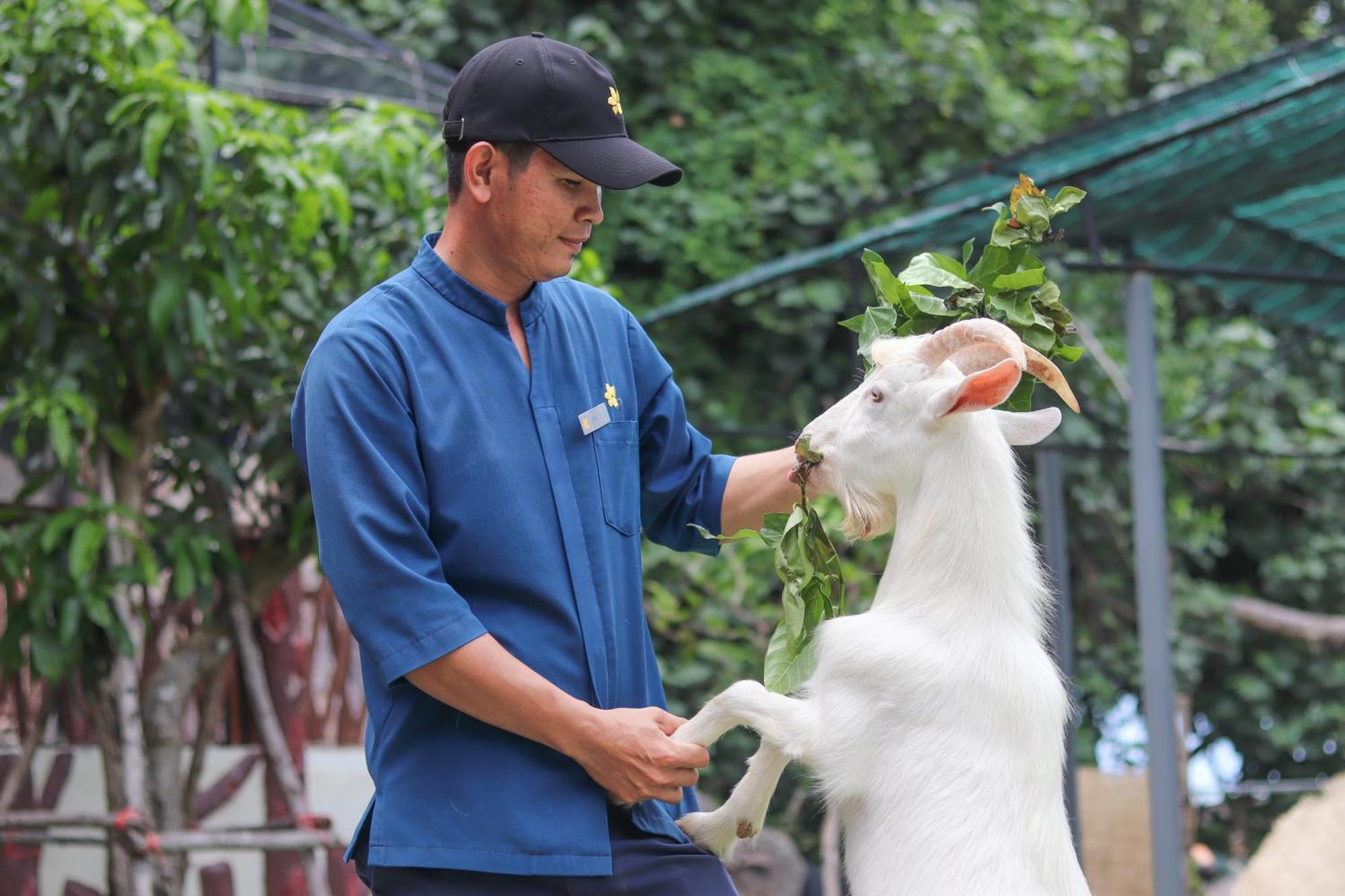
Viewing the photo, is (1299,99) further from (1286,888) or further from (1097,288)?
(1097,288)

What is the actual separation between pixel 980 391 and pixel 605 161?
62 cm

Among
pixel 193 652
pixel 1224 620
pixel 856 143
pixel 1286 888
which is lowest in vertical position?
pixel 1286 888

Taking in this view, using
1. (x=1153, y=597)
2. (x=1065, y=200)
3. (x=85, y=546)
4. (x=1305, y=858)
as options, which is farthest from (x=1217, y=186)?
(x=85, y=546)

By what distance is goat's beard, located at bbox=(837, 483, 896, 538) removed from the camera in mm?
2334

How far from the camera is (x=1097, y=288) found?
341 inches

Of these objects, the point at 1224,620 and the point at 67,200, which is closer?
the point at 67,200

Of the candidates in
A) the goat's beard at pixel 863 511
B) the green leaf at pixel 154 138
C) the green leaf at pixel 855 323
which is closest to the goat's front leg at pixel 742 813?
the goat's beard at pixel 863 511

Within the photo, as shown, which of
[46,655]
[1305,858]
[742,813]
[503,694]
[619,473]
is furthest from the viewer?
[1305,858]

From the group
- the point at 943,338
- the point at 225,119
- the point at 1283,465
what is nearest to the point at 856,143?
the point at 1283,465

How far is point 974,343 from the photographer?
2219mm

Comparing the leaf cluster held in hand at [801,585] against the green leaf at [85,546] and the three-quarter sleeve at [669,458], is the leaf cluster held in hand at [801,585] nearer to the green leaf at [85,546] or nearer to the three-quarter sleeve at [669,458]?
the three-quarter sleeve at [669,458]

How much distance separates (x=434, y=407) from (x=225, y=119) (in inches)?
75.1

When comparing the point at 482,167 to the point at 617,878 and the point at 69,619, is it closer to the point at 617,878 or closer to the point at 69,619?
the point at 617,878

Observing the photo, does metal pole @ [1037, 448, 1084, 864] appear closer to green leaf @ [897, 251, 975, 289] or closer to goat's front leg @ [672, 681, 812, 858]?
green leaf @ [897, 251, 975, 289]
